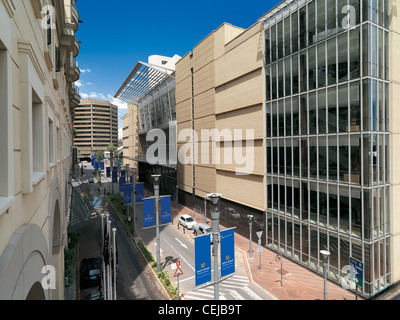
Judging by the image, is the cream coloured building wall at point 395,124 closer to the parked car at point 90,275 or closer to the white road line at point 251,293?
the white road line at point 251,293

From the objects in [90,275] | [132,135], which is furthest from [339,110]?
[132,135]

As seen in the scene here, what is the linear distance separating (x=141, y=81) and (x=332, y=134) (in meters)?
39.5

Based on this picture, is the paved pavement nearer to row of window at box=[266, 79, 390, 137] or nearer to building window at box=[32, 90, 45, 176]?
row of window at box=[266, 79, 390, 137]

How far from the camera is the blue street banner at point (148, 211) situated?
18.3m

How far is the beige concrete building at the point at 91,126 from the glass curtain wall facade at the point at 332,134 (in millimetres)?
132102

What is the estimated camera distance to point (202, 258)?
11430mm

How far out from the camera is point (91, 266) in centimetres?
1869

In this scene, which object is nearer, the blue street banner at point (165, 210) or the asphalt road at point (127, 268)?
the asphalt road at point (127, 268)

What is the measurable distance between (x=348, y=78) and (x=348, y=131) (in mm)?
3799

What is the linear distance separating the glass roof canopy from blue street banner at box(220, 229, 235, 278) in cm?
3393

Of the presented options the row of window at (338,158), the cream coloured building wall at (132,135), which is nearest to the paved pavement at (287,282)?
the row of window at (338,158)

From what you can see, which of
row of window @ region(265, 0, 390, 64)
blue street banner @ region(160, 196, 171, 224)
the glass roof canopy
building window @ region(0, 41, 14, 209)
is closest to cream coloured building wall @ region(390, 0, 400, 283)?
row of window @ region(265, 0, 390, 64)

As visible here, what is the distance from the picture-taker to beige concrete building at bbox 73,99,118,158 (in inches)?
5261
